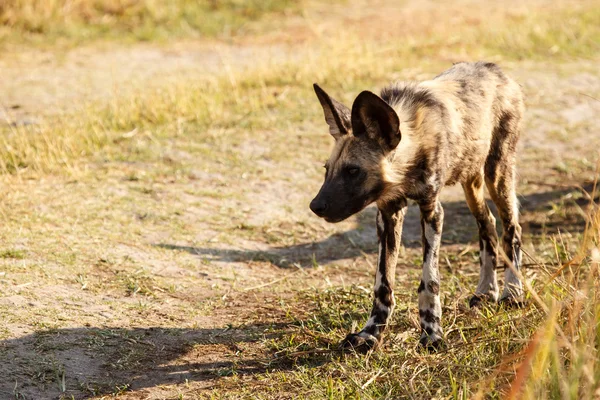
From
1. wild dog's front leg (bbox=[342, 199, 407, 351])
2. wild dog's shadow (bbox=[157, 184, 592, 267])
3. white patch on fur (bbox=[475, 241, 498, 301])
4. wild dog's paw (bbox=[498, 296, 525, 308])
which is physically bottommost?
wild dog's shadow (bbox=[157, 184, 592, 267])

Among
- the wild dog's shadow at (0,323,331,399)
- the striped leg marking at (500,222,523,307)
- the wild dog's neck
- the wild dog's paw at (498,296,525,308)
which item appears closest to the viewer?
the wild dog's shadow at (0,323,331,399)

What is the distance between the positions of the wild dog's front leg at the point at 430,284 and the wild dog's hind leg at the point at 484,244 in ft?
2.06

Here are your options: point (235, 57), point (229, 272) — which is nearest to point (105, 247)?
point (229, 272)

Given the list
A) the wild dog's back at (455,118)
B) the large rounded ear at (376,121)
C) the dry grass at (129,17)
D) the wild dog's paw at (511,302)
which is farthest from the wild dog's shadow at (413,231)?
the dry grass at (129,17)

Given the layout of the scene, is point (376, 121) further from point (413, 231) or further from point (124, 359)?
point (413, 231)

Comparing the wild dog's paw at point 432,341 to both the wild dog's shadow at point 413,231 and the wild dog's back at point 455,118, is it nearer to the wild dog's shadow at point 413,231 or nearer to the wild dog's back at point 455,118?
the wild dog's back at point 455,118

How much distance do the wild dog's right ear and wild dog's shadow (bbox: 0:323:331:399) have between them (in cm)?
113

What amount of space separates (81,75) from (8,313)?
548 cm

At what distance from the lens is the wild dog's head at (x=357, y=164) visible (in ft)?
13.7

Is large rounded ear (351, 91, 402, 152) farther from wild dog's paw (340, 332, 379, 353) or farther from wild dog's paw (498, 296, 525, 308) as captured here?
wild dog's paw (498, 296, 525, 308)

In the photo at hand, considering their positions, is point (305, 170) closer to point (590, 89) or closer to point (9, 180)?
point (9, 180)

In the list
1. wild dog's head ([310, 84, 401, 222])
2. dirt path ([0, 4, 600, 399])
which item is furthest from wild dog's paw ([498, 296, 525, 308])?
wild dog's head ([310, 84, 401, 222])

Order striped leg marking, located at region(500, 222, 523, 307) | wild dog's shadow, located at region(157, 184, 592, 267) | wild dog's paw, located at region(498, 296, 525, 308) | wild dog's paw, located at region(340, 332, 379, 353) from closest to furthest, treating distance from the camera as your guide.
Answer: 1. wild dog's paw, located at region(340, 332, 379, 353)
2. wild dog's paw, located at region(498, 296, 525, 308)
3. striped leg marking, located at region(500, 222, 523, 307)
4. wild dog's shadow, located at region(157, 184, 592, 267)

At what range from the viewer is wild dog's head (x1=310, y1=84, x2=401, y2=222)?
417 cm
